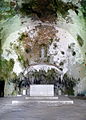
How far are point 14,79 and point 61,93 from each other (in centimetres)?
332

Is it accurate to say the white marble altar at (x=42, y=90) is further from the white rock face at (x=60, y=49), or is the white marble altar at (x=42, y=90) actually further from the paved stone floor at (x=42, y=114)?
the paved stone floor at (x=42, y=114)

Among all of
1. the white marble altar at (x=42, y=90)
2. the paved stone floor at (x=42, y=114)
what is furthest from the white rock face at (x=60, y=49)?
the paved stone floor at (x=42, y=114)

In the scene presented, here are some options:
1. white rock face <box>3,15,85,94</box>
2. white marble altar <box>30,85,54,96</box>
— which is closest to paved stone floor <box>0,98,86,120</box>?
white marble altar <box>30,85,54,96</box>

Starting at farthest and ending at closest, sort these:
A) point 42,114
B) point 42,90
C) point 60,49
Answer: point 60,49
point 42,90
point 42,114

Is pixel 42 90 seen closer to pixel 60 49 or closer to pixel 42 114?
pixel 60 49

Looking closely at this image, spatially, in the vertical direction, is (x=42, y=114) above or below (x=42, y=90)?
below

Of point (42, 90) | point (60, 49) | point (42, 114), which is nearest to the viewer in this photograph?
point (42, 114)

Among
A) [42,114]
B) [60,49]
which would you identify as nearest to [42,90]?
[60,49]

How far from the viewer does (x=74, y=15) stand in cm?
1556

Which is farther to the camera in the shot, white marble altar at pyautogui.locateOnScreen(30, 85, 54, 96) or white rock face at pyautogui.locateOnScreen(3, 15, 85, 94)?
white rock face at pyautogui.locateOnScreen(3, 15, 85, 94)

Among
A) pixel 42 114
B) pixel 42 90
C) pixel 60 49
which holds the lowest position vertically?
pixel 42 114

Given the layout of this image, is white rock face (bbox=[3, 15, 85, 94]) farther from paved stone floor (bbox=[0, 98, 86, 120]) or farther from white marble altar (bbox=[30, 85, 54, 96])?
paved stone floor (bbox=[0, 98, 86, 120])

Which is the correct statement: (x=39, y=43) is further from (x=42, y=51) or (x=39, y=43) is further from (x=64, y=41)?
(x=64, y=41)

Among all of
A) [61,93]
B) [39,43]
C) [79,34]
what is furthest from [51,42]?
[61,93]
